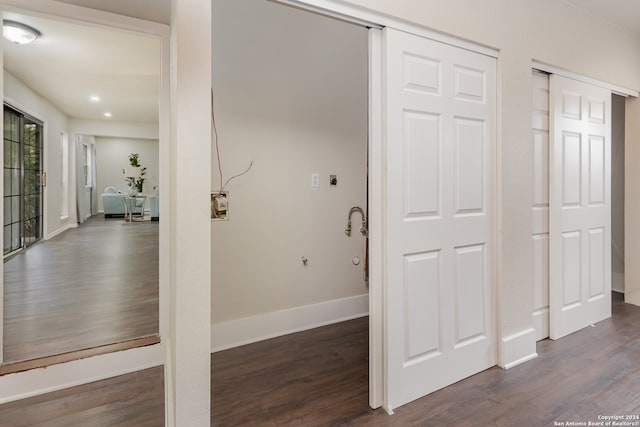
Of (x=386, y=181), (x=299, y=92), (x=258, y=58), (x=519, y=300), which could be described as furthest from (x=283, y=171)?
(x=519, y=300)

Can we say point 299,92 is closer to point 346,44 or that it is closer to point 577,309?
point 346,44

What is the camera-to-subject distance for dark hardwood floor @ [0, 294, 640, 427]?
1701mm

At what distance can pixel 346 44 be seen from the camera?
2.96 metres

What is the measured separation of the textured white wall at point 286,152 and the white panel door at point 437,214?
46.0 inches

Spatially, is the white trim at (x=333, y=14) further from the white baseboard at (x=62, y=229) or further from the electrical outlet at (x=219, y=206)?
the white baseboard at (x=62, y=229)

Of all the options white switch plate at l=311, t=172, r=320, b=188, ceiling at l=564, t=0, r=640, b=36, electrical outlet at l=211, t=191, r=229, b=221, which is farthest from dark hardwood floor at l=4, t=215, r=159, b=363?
ceiling at l=564, t=0, r=640, b=36

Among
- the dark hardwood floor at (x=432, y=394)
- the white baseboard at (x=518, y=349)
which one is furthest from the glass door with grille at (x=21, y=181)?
the white baseboard at (x=518, y=349)

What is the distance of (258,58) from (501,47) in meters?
1.68

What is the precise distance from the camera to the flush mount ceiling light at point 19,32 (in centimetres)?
296

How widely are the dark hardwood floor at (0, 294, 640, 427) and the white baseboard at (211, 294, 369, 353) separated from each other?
4.3 inches

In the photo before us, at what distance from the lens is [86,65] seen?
425cm

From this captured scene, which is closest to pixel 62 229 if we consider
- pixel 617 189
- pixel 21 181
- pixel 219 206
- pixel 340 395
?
pixel 21 181

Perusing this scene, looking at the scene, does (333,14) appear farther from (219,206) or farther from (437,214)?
(219,206)

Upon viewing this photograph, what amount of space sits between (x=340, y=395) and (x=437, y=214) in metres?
1.17
